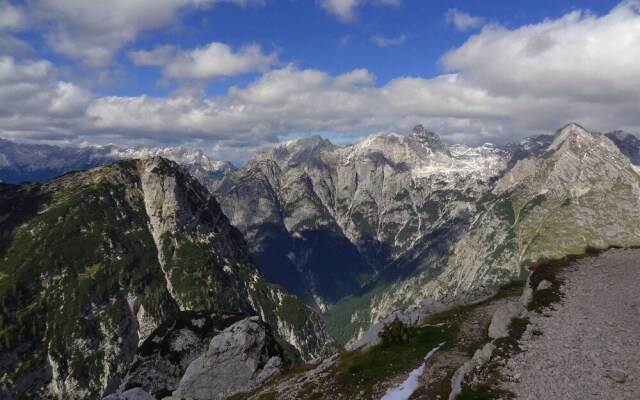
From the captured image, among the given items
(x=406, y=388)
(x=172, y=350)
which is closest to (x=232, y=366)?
(x=172, y=350)

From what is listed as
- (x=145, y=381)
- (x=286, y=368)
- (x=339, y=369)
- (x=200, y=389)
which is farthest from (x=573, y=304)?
(x=145, y=381)

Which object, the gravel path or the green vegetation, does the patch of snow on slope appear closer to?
the green vegetation

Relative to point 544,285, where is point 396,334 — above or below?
below

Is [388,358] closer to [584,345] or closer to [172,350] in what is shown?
[584,345]

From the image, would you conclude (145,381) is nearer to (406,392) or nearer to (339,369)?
(339,369)

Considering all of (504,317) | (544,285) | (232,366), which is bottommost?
(232,366)

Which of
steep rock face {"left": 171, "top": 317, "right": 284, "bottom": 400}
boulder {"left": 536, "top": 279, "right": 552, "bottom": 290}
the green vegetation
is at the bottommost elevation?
steep rock face {"left": 171, "top": 317, "right": 284, "bottom": 400}

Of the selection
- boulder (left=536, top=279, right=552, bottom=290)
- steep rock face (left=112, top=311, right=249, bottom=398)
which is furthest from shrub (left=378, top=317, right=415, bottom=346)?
steep rock face (left=112, top=311, right=249, bottom=398)
